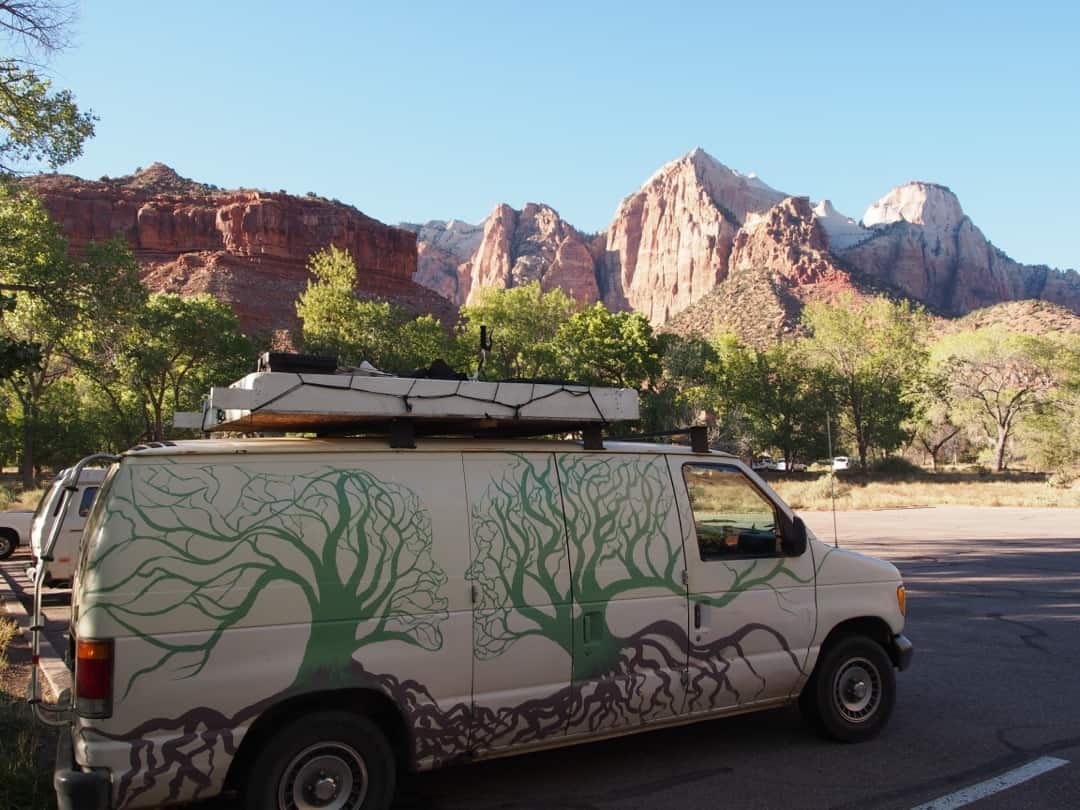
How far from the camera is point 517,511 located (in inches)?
183

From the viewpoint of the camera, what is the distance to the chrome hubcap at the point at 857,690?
5.65 meters

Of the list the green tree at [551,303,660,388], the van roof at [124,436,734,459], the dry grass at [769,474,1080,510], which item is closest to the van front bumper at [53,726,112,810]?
the van roof at [124,436,734,459]

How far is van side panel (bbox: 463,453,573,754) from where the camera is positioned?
4.46 m

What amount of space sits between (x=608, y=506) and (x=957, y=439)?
8442cm

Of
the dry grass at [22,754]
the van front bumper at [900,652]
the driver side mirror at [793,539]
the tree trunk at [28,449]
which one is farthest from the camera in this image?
the tree trunk at [28,449]

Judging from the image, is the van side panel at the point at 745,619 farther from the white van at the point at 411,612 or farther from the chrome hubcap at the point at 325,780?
the chrome hubcap at the point at 325,780

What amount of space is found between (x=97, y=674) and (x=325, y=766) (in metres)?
1.13

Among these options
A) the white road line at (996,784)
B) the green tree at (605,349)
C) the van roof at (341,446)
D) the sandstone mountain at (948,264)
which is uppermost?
the sandstone mountain at (948,264)

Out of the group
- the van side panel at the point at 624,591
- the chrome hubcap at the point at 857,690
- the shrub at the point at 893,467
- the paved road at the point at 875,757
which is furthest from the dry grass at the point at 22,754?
the shrub at the point at 893,467

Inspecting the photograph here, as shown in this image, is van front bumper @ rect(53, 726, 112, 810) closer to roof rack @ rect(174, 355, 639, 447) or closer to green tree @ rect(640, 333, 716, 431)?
roof rack @ rect(174, 355, 639, 447)

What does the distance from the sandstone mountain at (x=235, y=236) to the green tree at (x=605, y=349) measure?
3879 centimetres

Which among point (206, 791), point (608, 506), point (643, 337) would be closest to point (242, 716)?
point (206, 791)

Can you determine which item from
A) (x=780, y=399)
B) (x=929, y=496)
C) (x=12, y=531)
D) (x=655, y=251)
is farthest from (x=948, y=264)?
(x=12, y=531)

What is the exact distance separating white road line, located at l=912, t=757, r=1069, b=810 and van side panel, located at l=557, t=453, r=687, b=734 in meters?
1.47
